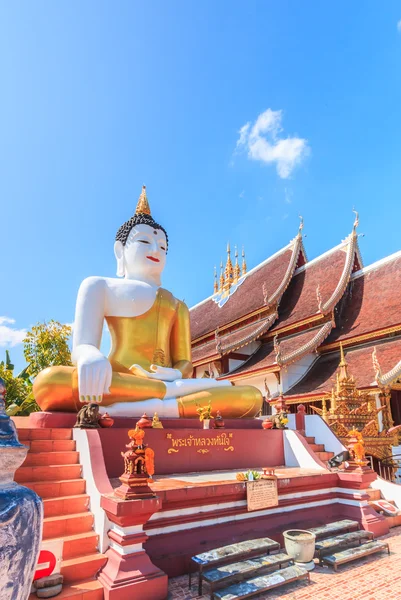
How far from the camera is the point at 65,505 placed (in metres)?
3.82

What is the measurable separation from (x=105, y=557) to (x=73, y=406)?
234cm

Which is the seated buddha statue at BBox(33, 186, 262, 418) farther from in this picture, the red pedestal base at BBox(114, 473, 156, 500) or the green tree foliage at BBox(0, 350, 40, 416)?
the green tree foliage at BBox(0, 350, 40, 416)

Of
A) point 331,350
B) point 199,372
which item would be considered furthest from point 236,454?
point 199,372

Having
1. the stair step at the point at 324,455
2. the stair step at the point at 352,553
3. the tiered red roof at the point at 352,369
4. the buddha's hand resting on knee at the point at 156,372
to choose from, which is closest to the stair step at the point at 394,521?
the stair step at the point at 352,553

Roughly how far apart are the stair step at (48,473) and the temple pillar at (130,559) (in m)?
0.94

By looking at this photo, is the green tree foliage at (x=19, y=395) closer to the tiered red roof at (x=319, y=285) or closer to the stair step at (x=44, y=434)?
the stair step at (x=44, y=434)

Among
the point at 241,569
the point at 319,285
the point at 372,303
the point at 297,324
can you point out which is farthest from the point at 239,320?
the point at 241,569

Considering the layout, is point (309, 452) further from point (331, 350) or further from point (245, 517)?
point (331, 350)

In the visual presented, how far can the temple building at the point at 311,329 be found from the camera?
1225 centimetres

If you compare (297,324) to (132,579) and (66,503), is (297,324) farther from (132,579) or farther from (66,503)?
(132,579)

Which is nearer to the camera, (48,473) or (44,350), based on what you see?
(48,473)

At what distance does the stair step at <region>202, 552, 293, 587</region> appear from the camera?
3.32m

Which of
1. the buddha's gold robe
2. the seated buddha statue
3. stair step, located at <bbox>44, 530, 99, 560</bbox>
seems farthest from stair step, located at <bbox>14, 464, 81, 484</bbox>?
the buddha's gold robe

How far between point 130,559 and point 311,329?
1264 centimetres
